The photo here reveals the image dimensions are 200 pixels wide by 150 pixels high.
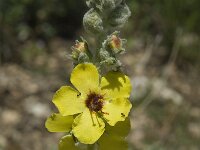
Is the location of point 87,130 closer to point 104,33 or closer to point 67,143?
point 67,143

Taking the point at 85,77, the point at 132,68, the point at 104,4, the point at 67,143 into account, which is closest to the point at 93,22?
the point at 104,4

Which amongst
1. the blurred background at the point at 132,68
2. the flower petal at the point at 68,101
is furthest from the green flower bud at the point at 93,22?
the blurred background at the point at 132,68

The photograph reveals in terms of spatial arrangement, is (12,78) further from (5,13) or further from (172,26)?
(172,26)

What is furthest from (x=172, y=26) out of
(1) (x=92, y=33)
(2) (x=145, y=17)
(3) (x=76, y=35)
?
(1) (x=92, y=33)

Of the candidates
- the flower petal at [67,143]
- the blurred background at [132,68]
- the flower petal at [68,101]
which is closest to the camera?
the flower petal at [68,101]

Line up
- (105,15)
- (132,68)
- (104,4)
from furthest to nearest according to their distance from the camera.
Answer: (132,68), (105,15), (104,4)

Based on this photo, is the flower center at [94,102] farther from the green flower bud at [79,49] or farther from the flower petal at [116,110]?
the green flower bud at [79,49]
